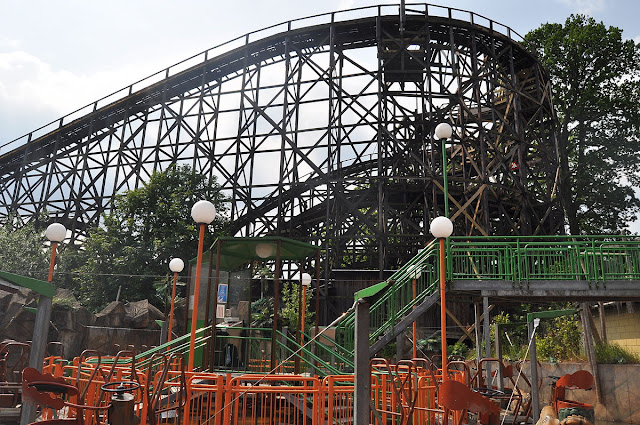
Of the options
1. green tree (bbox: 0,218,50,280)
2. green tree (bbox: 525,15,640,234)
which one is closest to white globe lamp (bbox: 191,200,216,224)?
green tree (bbox: 0,218,50,280)

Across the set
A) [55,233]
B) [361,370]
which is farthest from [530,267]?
[55,233]

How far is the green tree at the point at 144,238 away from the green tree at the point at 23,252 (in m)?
2.38

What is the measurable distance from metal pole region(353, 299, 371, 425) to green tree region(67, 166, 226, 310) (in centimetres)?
1855

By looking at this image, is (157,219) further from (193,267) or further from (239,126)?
(193,267)

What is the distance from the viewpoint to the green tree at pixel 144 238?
23.2 meters

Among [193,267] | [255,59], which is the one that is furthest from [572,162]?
[193,267]

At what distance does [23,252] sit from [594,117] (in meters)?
32.1

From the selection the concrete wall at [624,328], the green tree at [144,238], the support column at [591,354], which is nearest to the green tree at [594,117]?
Result: the concrete wall at [624,328]

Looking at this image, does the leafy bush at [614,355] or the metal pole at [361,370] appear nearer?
the metal pole at [361,370]

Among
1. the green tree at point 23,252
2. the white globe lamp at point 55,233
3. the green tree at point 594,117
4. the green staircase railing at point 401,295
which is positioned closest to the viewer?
the white globe lamp at point 55,233

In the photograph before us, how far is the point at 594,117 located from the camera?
102 ft

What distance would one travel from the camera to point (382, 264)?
69.1ft

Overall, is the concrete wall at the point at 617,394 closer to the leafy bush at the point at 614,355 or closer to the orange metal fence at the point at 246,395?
the leafy bush at the point at 614,355

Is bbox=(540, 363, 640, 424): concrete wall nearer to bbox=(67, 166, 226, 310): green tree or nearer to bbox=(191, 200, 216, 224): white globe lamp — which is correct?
bbox=(191, 200, 216, 224): white globe lamp
